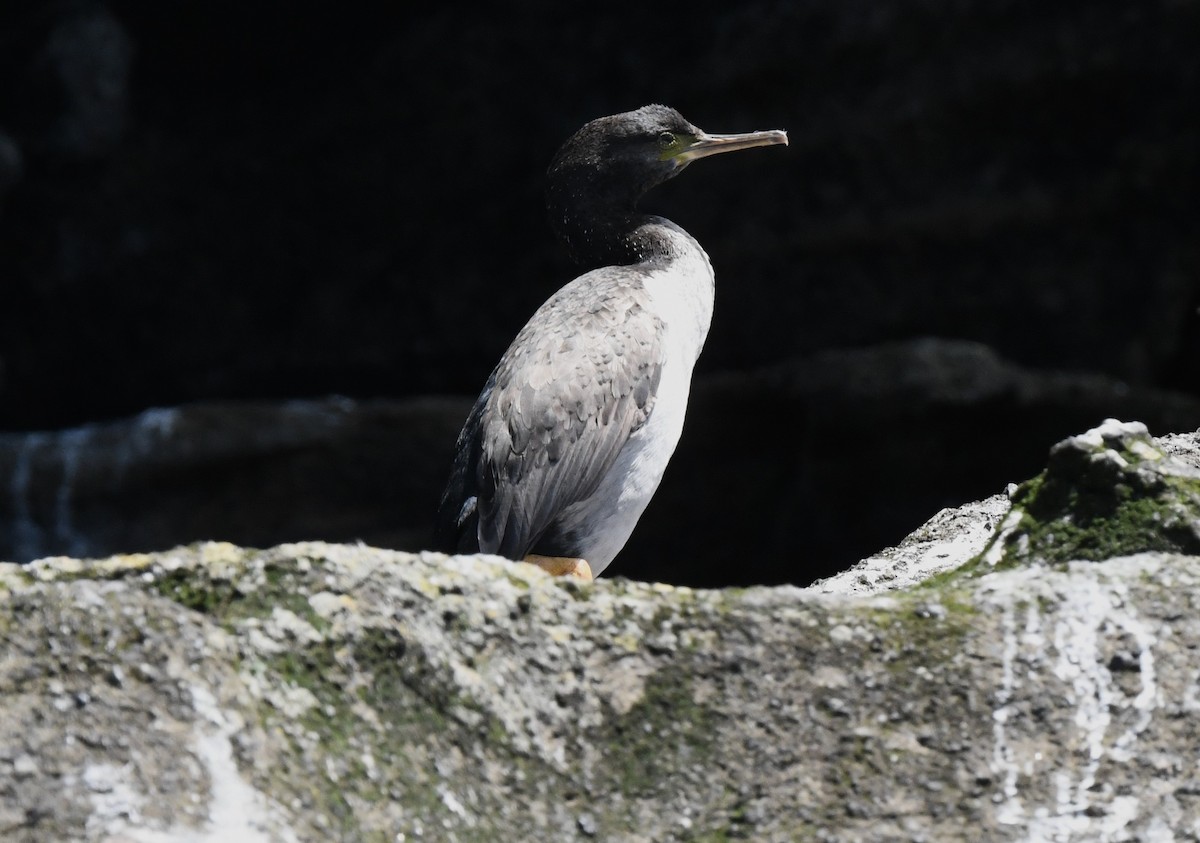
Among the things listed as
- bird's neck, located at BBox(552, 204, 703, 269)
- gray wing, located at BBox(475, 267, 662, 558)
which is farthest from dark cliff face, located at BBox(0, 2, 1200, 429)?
gray wing, located at BBox(475, 267, 662, 558)

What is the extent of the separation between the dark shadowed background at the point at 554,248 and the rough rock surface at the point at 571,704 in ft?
25.4

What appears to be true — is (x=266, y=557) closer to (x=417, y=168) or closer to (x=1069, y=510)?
(x=1069, y=510)

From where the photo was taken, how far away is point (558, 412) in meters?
5.26

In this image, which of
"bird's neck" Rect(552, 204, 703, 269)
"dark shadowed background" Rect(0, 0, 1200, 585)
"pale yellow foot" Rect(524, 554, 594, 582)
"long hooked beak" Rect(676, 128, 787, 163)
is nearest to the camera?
"pale yellow foot" Rect(524, 554, 594, 582)

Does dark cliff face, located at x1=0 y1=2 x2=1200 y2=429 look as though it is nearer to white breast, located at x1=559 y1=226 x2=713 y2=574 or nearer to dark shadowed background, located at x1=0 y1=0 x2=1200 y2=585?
dark shadowed background, located at x1=0 y1=0 x2=1200 y2=585

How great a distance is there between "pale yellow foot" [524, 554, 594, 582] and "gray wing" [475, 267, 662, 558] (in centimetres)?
8

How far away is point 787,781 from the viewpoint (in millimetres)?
2582

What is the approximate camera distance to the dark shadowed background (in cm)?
1082

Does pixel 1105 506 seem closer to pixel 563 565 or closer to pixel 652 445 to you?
pixel 563 565

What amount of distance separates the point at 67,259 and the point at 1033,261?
7.00m

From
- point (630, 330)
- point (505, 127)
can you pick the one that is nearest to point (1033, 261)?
point (505, 127)

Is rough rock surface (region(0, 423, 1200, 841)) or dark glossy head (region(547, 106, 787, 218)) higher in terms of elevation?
dark glossy head (region(547, 106, 787, 218))

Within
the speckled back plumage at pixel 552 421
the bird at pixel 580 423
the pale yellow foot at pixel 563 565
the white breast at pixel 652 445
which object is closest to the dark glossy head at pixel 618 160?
the bird at pixel 580 423

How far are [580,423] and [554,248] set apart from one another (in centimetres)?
630
